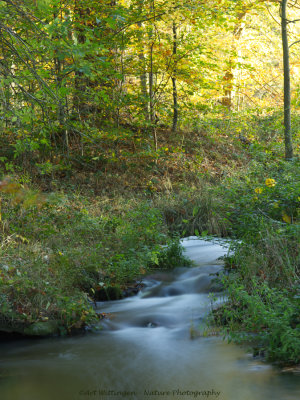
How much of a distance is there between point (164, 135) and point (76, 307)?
423 inches

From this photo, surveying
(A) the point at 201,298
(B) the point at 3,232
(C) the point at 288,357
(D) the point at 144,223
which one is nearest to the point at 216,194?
(D) the point at 144,223

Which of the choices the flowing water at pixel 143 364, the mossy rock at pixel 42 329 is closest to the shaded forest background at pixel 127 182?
the mossy rock at pixel 42 329

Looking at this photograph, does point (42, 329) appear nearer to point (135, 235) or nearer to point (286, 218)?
point (135, 235)

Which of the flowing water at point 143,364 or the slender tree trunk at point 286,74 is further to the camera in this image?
the slender tree trunk at point 286,74

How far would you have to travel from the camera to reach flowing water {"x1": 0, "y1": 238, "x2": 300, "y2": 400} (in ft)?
12.1

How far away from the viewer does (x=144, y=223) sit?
8.30m

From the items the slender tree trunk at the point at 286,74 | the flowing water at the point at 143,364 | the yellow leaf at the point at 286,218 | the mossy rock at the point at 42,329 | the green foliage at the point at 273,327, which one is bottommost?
the flowing water at the point at 143,364

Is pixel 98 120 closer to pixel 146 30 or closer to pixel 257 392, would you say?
pixel 146 30

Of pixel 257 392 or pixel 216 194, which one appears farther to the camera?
pixel 216 194

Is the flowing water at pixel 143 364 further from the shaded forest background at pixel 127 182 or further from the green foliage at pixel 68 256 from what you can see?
the green foliage at pixel 68 256

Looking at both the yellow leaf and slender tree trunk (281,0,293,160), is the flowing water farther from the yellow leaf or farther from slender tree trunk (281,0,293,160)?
slender tree trunk (281,0,293,160)

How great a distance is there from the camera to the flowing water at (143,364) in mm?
3701

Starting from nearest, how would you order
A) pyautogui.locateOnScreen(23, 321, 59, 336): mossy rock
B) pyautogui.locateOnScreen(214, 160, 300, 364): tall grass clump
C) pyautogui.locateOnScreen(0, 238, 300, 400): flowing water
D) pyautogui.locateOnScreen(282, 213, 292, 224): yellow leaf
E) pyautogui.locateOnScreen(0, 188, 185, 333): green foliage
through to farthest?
pyautogui.locateOnScreen(0, 238, 300, 400): flowing water, pyautogui.locateOnScreen(214, 160, 300, 364): tall grass clump, pyautogui.locateOnScreen(23, 321, 59, 336): mossy rock, pyautogui.locateOnScreen(0, 188, 185, 333): green foliage, pyautogui.locateOnScreen(282, 213, 292, 224): yellow leaf

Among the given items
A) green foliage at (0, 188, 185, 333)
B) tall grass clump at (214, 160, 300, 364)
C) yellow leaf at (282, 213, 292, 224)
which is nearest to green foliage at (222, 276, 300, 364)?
tall grass clump at (214, 160, 300, 364)
